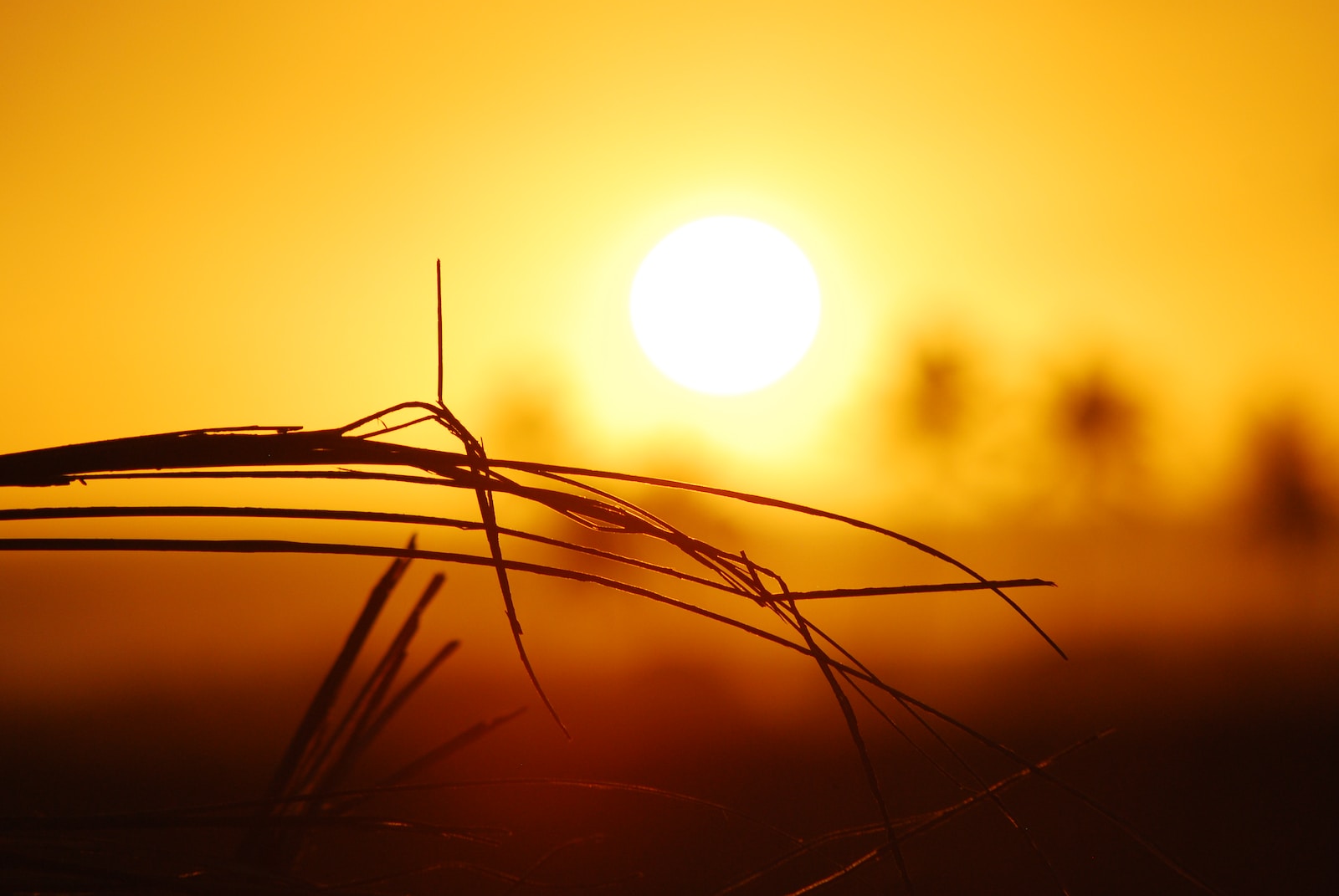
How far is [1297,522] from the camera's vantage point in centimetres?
2742

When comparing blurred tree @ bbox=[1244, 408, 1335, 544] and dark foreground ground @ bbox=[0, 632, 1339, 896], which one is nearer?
dark foreground ground @ bbox=[0, 632, 1339, 896]

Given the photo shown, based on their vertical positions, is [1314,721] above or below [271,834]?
below

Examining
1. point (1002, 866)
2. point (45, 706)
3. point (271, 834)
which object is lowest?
point (45, 706)

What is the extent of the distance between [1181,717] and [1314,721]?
6.14ft

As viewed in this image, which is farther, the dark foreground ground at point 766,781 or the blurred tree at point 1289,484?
the blurred tree at point 1289,484

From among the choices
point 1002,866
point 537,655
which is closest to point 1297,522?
point 537,655

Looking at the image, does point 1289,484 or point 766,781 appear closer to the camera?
point 766,781

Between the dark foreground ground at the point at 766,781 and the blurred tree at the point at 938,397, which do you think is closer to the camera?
the dark foreground ground at the point at 766,781

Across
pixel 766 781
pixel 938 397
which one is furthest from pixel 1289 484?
pixel 766 781

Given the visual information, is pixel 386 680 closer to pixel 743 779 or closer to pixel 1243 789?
pixel 743 779

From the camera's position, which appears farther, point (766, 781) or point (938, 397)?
point (938, 397)

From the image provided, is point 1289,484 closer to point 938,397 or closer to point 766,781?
point 938,397

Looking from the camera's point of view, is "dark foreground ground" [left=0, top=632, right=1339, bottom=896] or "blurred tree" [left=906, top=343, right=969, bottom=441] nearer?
"dark foreground ground" [left=0, top=632, right=1339, bottom=896]

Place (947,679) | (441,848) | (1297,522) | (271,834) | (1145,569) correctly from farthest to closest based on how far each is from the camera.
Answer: (1145,569), (1297,522), (947,679), (441,848), (271,834)
